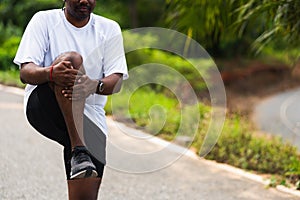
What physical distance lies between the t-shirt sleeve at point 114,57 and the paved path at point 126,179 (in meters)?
2.06

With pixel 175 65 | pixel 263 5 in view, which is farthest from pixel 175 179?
pixel 175 65

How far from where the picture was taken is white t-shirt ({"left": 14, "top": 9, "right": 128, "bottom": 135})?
316cm

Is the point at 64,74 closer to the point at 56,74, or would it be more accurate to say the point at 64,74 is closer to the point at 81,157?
the point at 56,74

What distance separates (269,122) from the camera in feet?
41.5

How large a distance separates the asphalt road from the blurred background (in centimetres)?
17

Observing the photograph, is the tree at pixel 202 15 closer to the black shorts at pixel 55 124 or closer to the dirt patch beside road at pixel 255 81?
the black shorts at pixel 55 124

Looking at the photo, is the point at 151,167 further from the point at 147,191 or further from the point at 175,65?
the point at 175,65

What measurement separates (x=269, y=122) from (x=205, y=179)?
6783 mm

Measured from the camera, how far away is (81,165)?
3074 millimetres

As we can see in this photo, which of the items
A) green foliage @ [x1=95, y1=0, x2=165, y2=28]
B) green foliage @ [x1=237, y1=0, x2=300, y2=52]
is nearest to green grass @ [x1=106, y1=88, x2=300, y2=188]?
green foliage @ [x1=237, y1=0, x2=300, y2=52]

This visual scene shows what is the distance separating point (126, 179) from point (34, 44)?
3.03 m

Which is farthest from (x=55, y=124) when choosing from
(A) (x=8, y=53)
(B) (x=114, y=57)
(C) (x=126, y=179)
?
(A) (x=8, y=53)

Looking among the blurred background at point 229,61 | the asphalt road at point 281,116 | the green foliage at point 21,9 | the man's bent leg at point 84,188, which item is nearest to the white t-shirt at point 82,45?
the man's bent leg at point 84,188

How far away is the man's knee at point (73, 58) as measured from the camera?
3.03 meters
